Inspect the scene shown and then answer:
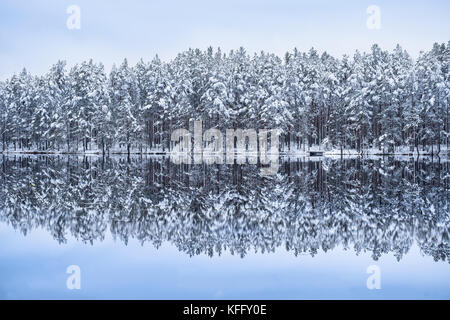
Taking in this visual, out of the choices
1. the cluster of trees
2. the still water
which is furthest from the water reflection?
the cluster of trees

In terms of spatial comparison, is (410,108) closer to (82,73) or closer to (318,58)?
(318,58)

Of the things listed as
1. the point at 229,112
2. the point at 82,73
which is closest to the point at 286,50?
the point at 229,112

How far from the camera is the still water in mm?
7352

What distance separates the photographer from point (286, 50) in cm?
8369

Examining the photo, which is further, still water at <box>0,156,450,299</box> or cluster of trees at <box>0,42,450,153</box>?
cluster of trees at <box>0,42,450,153</box>

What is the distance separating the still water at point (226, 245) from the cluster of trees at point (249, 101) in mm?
46065

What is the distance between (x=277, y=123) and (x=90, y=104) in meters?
28.4

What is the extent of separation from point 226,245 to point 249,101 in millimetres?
54336

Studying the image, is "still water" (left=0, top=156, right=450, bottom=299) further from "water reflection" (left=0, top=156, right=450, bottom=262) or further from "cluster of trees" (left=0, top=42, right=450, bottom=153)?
"cluster of trees" (left=0, top=42, right=450, bottom=153)

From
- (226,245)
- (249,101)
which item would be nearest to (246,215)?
(226,245)

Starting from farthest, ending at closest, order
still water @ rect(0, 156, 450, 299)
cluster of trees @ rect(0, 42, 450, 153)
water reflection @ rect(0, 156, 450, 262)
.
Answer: cluster of trees @ rect(0, 42, 450, 153), water reflection @ rect(0, 156, 450, 262), still water @ rect(0, 156, 450, 299)

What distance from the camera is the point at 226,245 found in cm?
967

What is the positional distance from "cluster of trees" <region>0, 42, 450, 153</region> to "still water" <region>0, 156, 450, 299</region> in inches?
1814
